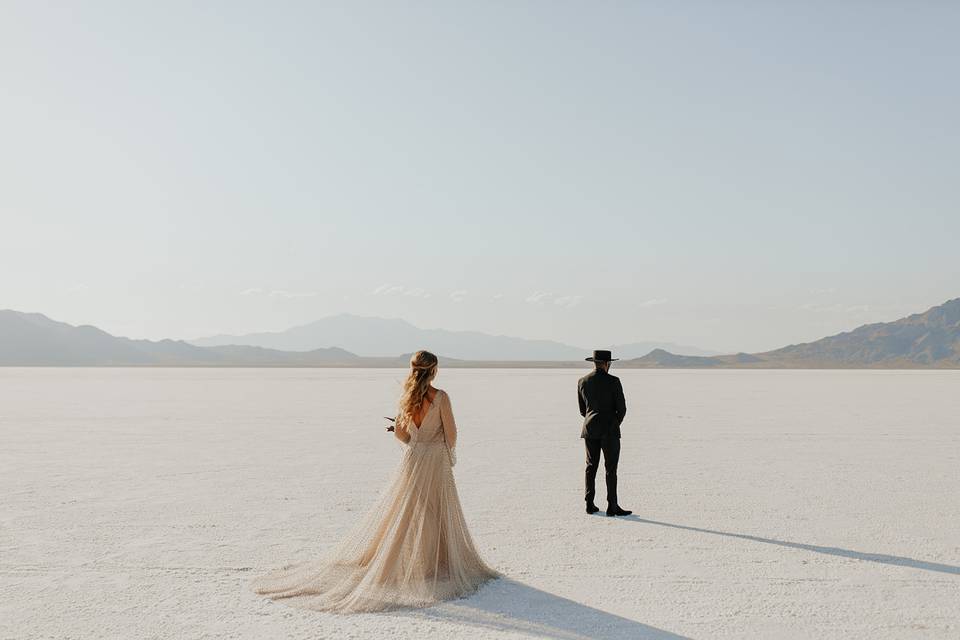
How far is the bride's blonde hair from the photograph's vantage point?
6.00 m

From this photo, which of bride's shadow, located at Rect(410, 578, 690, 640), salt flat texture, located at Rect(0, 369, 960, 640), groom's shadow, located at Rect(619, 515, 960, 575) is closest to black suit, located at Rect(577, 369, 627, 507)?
salt flat texture, located at Rect(0, 369, 960, 640)

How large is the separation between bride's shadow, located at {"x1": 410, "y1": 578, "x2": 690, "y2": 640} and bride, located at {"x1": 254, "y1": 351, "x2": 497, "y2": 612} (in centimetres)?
25

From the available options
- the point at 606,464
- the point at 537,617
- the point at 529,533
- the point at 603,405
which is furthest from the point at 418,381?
the point at 606,464

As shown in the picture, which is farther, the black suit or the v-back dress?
the black suit

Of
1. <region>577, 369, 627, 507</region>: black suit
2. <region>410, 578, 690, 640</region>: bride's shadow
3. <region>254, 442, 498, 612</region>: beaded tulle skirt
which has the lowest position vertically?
<region>410, 578, 690, 640</region>: bride's shadow

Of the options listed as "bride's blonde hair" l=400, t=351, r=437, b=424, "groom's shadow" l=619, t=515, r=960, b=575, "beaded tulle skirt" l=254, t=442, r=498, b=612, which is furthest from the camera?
"groom's shadow" l=619, t=515, r=960, b=575

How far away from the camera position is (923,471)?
1214cm

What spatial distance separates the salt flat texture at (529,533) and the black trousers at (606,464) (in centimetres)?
31

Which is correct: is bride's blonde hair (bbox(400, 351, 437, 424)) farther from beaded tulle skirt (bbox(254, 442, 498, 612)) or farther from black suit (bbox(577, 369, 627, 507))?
black suit (bbox(577, 369, 627, 507))

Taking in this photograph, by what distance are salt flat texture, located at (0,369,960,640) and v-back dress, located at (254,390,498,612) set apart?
274 millimetres

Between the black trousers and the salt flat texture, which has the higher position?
the black trousers

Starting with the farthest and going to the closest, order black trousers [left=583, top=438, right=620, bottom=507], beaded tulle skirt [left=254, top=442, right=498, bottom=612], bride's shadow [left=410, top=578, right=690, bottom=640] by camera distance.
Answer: black trousers [left=583, top=438, right=620, bottom=507] → beaded tulle skirt [left=254, top=442, right=498, bottom=612] → bride's shadow [left=410, top=578, right=690, bottom=640]

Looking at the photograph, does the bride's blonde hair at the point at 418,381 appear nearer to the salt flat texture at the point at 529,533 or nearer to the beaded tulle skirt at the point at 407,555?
the beaded tulle skirt at the point at 407,555

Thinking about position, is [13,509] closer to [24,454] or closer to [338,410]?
[24,454]
